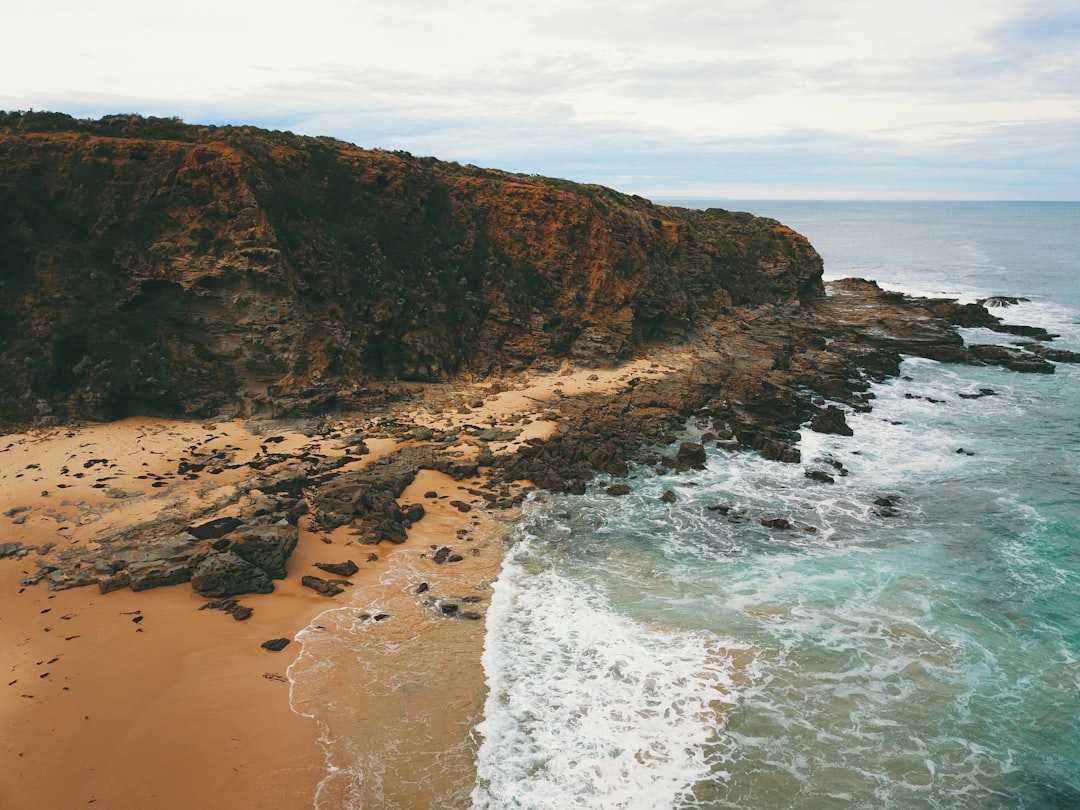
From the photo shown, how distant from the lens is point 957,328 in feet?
166

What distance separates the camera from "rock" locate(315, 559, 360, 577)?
17734mm

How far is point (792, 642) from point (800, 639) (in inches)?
10.5

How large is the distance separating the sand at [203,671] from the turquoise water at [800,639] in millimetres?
1326

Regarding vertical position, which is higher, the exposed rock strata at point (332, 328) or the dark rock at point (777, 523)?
the exposed rock strata at point (332, 328)

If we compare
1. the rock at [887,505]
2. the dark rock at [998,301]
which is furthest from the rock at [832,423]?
the dark rock at [998,301]

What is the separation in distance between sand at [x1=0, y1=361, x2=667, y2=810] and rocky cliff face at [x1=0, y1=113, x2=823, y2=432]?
5.81 meters

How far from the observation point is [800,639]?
52.3ft

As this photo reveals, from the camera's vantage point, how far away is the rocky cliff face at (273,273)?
2598cm

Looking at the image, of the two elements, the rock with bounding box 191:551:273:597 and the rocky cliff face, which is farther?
the rocky cliff face

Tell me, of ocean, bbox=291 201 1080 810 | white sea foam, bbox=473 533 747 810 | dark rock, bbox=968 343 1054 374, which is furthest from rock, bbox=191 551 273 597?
dark rock, bbox=968 343 1054 374

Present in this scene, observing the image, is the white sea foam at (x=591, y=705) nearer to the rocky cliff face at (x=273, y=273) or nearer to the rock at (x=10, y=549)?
the rock at (x=10, y=549)

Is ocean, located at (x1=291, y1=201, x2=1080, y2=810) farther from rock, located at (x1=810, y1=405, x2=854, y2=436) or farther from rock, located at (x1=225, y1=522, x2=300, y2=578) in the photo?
rock, located at (x1=225, y1=522, x2=300, y2=578)

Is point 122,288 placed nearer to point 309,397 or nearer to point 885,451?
point 309,397

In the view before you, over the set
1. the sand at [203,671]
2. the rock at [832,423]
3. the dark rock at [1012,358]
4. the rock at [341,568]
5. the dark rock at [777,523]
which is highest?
the dark rock at [1012,358]
